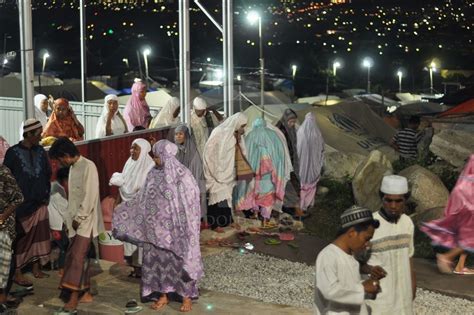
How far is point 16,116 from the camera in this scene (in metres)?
13.9

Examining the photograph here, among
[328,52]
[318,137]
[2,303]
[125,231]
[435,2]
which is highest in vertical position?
[435,2]

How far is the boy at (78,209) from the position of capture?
7.75 m

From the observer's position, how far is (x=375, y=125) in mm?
18156

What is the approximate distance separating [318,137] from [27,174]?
5.14m

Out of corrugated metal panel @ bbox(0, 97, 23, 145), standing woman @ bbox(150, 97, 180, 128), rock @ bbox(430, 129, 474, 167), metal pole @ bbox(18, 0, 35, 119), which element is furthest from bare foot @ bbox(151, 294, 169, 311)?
rock @ bbox(430, 129, 474, 167)

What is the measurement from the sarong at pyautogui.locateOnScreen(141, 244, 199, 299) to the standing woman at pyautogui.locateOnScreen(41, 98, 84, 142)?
3732 mm

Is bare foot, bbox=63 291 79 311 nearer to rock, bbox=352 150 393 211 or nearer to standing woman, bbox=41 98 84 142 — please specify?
standing woman, bbox=41 98 84 142

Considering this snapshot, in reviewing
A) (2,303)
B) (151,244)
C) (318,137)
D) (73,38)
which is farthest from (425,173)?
(73,38)

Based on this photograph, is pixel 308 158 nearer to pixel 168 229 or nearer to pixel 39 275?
pixel 39 275

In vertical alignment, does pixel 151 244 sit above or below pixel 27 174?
below

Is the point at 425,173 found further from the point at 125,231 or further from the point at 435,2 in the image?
the point at 435,2

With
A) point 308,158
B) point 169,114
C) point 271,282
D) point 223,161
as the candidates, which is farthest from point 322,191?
point 271,282

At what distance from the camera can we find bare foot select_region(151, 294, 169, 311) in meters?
7.86

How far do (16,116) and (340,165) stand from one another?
15.9 ft
